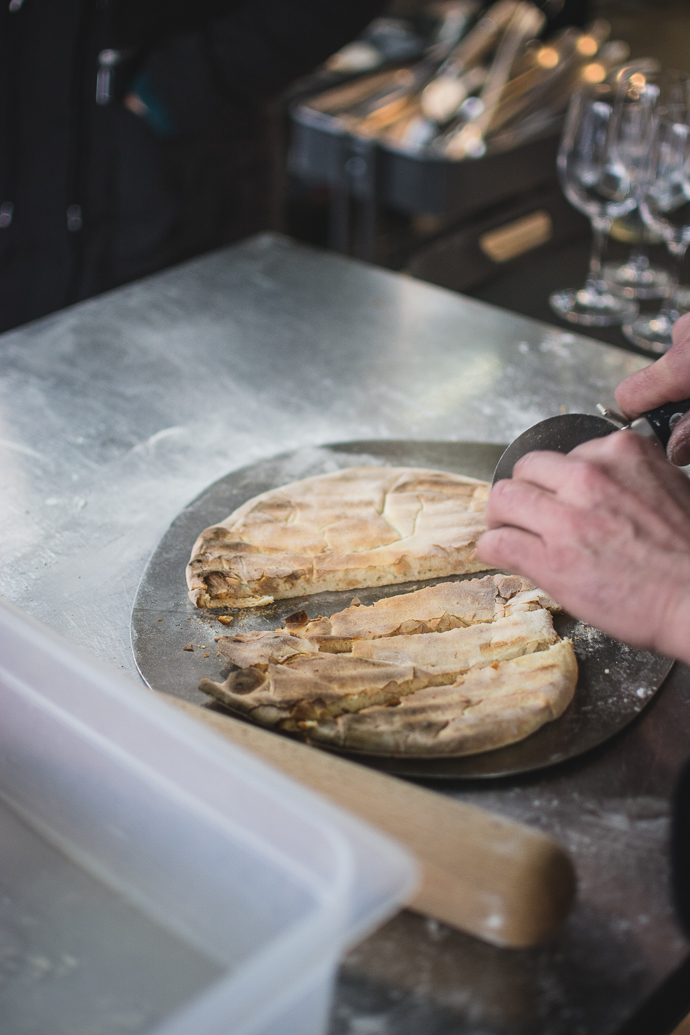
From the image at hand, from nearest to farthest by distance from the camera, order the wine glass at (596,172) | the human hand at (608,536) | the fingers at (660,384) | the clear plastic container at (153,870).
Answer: the clear plastic container at (153,870), the human hand at (608,536), the fingers at (660,384), the wine glass at (596,172)

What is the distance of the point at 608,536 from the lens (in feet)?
3.26

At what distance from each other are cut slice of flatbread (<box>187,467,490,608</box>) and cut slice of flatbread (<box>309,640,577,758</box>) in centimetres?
27

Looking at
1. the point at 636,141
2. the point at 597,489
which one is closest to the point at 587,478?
the point at 597,489

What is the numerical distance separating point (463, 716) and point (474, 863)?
275mm

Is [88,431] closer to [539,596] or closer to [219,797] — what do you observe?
[539,596]

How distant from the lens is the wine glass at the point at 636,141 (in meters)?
2.04

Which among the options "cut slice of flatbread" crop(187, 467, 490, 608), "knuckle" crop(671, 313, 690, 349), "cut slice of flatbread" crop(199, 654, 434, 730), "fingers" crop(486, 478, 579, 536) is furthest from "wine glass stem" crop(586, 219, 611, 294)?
"cut slice of flatbread" crop(199, 654, 434, 730)

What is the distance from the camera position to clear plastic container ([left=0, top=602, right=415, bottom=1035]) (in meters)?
0.66

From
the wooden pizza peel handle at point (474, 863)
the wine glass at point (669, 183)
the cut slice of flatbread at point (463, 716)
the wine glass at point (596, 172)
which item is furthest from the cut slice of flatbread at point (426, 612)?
the wine glass at point (596, 172)

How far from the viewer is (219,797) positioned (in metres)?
0.73

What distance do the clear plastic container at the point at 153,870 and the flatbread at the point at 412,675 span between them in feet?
0.86

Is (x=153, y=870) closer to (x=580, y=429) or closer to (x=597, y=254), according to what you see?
(x=580, y=429)

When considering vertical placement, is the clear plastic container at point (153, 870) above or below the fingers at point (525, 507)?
below

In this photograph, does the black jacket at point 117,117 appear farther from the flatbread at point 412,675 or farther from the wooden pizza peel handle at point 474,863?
the wooden pizza peel handle at point 474,863
